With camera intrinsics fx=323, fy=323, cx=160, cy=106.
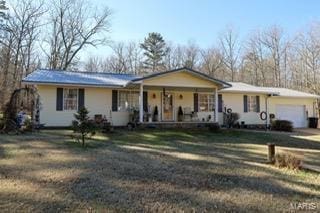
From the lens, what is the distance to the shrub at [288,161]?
891 cm

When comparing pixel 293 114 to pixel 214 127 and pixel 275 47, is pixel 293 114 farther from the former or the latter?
pixel 275 47

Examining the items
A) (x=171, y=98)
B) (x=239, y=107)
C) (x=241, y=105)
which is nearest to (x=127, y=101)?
(x=171, y=98)

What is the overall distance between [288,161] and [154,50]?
3593cm

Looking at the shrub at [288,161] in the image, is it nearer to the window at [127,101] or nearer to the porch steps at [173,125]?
the porch steps at [173,125]

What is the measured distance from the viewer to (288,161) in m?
9.11

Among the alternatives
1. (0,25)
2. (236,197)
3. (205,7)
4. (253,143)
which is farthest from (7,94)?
(236,197)

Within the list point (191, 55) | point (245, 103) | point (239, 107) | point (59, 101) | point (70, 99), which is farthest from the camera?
point (191, 55)

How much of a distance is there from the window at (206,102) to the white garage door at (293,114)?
5953mm

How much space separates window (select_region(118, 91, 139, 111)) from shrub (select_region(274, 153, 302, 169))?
10619mm

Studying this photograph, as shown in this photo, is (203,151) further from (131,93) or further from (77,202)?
(131,93)

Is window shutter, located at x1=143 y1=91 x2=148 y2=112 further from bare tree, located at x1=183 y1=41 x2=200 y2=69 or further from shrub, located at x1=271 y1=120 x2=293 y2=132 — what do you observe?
bare tree, located at x1=183 y1=41 x2=200 y2=69

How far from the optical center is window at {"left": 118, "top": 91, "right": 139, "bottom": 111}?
18531 millimetres

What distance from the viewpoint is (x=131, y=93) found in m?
18.8

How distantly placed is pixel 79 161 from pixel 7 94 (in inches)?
956
